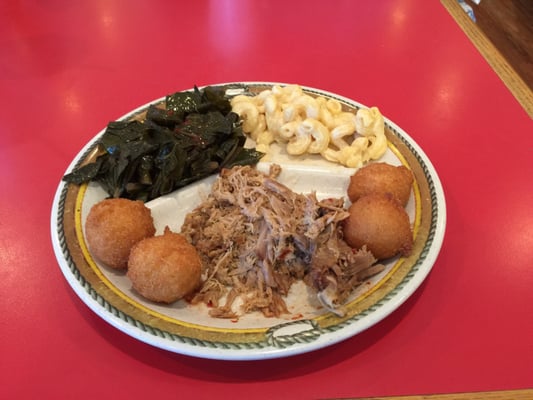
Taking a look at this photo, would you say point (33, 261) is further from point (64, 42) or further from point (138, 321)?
point (64, 42)

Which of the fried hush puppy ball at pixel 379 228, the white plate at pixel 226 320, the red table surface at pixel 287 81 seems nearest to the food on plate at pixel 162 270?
the white plate at pixel 226 320

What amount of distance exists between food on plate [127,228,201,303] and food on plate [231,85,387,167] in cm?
102

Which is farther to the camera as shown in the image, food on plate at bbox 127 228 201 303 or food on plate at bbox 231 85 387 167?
food on plate at bbox 231 85 387 167

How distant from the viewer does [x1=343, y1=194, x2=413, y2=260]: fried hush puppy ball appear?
6.09 ft

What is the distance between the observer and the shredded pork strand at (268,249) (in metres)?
1.83

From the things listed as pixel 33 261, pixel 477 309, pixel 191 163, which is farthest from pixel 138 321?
pixel 477 309

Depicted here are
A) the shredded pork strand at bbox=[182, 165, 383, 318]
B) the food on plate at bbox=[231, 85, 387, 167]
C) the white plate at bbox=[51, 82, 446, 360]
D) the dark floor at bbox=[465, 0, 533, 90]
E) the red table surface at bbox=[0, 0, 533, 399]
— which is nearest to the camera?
the white plate at bbox=[51, 82, 446, 360]

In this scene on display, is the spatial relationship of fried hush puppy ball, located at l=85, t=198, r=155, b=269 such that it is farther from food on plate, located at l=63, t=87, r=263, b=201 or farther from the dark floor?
the dark floor

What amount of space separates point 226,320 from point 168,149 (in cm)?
99

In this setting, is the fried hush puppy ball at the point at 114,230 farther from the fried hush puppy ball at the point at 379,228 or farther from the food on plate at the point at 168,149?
the fried hush puppy ball at the point at 379,228

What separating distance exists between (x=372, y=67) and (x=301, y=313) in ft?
7.65

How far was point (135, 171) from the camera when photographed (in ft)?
7.38

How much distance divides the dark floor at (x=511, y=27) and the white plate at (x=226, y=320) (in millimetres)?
2705

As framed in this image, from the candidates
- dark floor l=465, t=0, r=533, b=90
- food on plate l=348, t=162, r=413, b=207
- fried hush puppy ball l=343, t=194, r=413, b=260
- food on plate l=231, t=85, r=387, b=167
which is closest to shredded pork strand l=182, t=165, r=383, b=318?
fried hush puppy ball l=343, t=194, r=413, b=260
